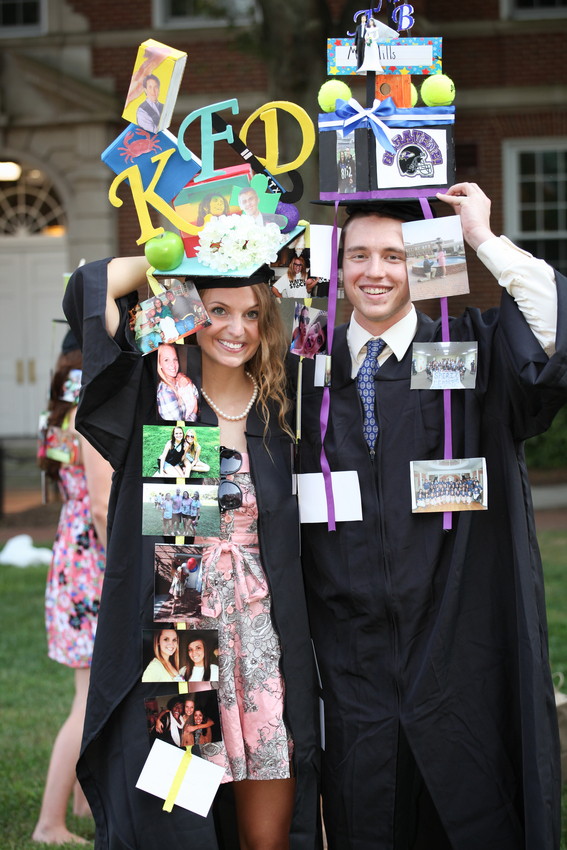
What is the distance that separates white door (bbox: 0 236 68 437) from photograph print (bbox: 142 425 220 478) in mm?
10283

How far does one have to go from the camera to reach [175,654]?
87.4 inches

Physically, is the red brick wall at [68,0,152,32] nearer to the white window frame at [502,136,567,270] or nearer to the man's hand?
the white window frame at [502,136,567,270]

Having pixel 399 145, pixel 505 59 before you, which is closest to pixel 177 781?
pixel 399 145

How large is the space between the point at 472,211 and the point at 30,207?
431 inches

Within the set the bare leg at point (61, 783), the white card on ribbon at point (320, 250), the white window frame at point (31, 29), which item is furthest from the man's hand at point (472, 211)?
the white window frame at point (31, 29)

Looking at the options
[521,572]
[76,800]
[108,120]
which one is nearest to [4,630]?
[76,800]

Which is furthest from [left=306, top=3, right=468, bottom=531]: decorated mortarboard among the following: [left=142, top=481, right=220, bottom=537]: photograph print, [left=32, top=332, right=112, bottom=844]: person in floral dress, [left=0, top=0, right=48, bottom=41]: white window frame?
[left=0, top=0, right=48, bottom=41]: white window frame

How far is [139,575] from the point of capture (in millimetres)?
2287

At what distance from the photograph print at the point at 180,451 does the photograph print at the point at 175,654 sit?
41cm

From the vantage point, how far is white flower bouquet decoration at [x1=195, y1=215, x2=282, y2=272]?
2240 mm

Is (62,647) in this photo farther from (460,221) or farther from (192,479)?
(460,221)

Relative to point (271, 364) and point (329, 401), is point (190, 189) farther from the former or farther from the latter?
point (329, 401)

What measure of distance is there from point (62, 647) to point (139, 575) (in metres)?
1.12

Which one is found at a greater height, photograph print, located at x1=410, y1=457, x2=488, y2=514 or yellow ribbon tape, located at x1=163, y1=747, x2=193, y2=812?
photograph print, located at x1=410, y1=457, x2=488, y2=514
